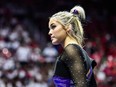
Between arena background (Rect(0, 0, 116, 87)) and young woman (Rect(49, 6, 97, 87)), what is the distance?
18.4 feet

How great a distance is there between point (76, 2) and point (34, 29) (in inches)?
58.5

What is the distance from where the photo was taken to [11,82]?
9.18 metres

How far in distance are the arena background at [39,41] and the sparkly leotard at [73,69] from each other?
5.65 meters

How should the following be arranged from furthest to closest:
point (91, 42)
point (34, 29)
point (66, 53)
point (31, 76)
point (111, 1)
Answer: point (111, 1)
point (34, 29)
point (91, 42)
point (31, 76)
point (66, 53)

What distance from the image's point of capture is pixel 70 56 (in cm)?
293

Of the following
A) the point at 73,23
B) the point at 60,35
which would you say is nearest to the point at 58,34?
the point at 60,35

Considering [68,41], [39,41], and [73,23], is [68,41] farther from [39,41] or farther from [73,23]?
[39,41]

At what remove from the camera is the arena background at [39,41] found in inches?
369

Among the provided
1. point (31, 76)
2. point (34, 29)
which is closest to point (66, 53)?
point (31, 76)

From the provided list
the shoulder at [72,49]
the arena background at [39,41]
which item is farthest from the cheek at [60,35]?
the arena background at [39,41]

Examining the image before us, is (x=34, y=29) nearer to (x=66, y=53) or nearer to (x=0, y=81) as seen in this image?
(x=0, y=81)

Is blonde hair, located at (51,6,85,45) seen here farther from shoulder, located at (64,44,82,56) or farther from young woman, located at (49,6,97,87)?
shoulder, located at (64,44,82,56)

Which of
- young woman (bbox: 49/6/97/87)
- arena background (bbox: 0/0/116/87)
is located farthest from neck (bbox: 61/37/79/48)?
arena background (bbox: 0/0/116/87)

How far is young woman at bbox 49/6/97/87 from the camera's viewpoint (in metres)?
2.92
